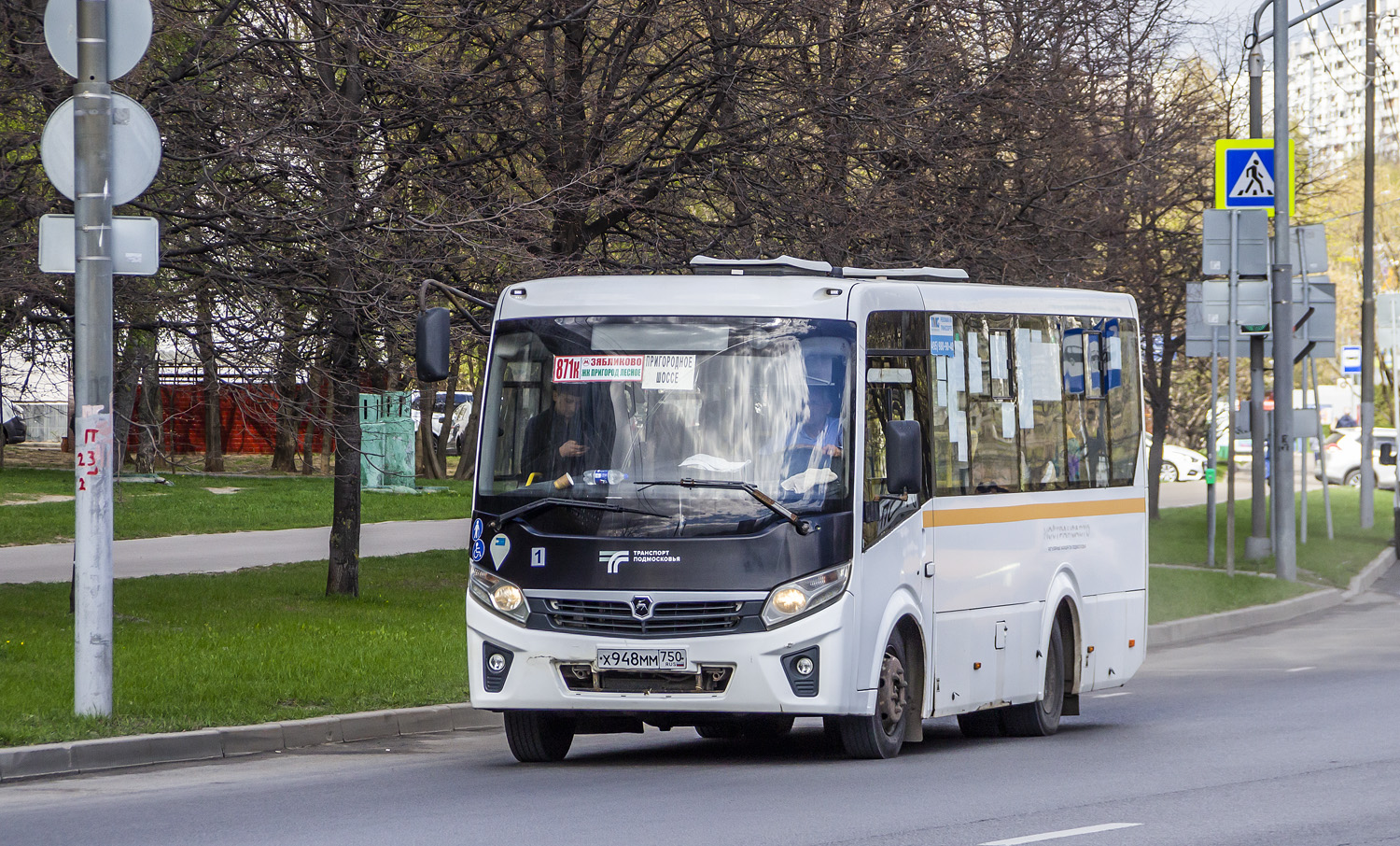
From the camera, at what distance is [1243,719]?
1216cm

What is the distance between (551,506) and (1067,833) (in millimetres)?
3243

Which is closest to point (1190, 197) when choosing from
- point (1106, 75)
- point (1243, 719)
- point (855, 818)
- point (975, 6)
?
point (1106, 75)

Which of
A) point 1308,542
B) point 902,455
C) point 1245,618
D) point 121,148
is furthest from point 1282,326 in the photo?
point 121,148

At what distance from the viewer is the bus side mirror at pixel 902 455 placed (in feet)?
31.7

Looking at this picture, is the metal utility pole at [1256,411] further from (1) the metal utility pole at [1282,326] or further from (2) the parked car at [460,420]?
(2) the parked car at [460,420]

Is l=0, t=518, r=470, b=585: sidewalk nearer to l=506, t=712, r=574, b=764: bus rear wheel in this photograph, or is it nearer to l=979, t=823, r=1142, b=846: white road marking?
l=506, t=712, r=574, b=764: bus rear wheel

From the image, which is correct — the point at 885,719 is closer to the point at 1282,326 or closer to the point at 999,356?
the point at 999,356

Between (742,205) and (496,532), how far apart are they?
841 cm

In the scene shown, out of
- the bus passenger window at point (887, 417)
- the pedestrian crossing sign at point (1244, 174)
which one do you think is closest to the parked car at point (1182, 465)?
the pedestrian crossing sign at point (1244, 174)

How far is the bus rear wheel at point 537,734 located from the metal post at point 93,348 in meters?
2.37

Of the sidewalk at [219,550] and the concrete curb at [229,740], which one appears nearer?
the concrete curb at [229,740]

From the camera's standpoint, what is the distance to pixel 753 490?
31.4ft

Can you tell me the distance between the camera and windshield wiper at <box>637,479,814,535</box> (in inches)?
374

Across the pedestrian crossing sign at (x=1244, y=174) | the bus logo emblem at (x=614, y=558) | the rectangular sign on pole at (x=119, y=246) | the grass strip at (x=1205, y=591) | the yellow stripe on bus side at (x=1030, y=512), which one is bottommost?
the grass strip at (x=1205, y=591)
